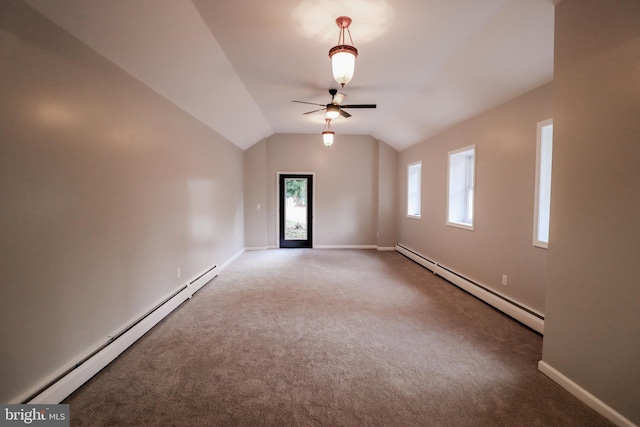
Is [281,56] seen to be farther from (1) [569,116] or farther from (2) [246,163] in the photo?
(2) [246,163]

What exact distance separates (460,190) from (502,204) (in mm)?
1443

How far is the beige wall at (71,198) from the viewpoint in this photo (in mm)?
1642

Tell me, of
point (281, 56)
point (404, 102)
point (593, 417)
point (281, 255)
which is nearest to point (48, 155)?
point (281, 56)

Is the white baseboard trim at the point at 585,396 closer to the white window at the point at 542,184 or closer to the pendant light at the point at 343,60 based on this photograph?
the white window at the point at 542,184

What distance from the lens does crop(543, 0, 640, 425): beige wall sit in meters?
1.61

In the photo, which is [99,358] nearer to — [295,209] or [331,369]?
[331,369]

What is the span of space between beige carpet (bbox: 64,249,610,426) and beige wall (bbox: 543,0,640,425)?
33cm

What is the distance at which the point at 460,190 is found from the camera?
4961mm

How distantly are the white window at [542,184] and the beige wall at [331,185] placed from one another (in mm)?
4521

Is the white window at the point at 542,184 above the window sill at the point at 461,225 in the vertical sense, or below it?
above

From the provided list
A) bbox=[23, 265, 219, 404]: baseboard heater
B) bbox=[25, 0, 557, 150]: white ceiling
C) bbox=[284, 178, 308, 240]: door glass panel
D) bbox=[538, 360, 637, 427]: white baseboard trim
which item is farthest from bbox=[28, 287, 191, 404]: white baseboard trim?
bbox=[284, 178, 308, 240]: door glass panel

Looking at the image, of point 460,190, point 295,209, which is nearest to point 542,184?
point 460,190

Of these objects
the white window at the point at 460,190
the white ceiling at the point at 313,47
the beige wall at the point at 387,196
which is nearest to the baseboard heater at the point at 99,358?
the white ceiling at the point at 313,47

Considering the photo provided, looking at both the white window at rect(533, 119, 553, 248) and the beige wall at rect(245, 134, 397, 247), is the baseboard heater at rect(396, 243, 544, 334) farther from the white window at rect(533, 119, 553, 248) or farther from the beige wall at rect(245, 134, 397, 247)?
the beige wall at rect(245, 134, 397, 247)
